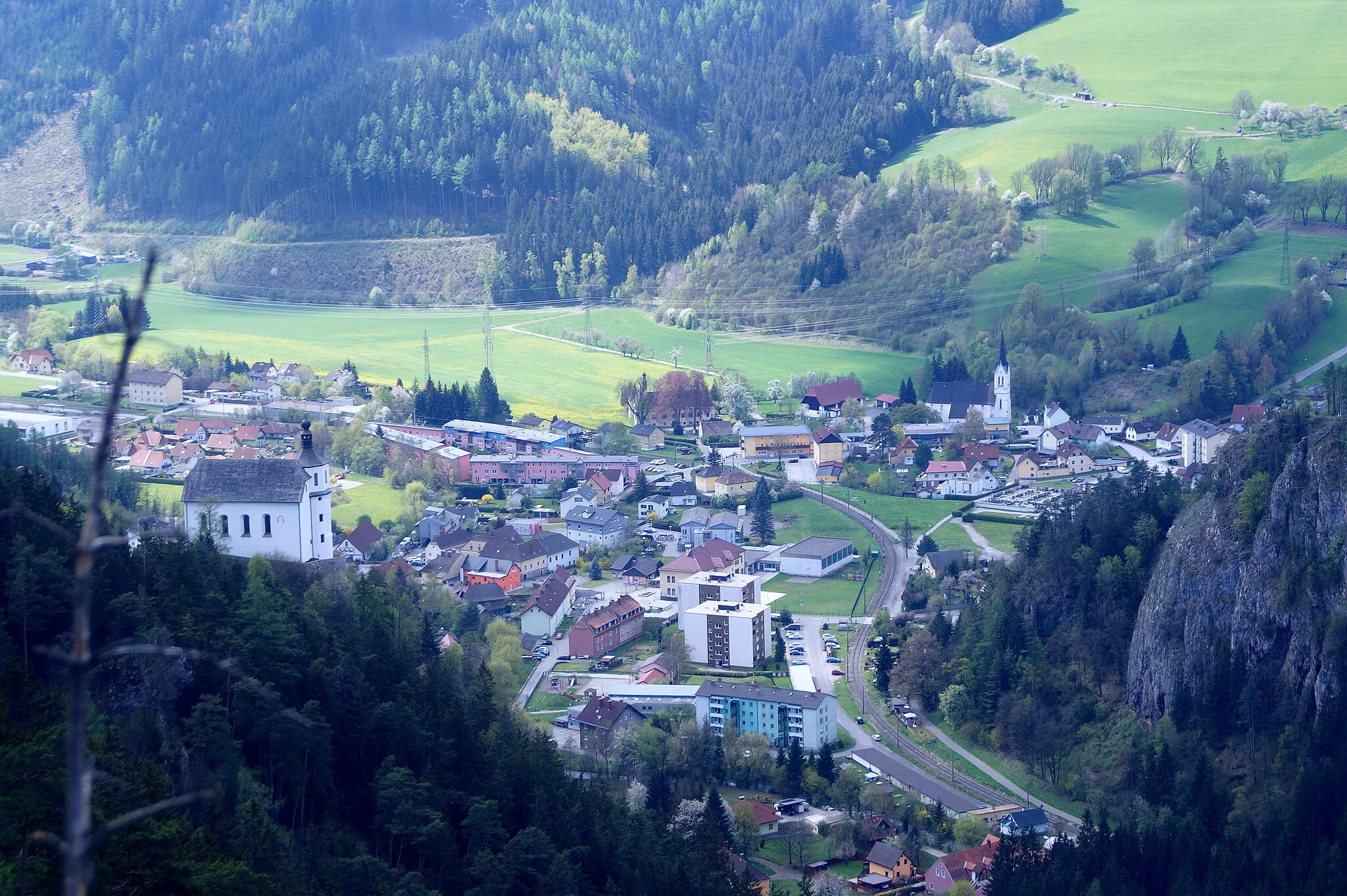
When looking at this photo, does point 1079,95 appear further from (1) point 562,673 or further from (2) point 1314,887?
(2) point 1314,887

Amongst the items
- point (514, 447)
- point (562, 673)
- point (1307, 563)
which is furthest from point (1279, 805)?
point (514, 447)

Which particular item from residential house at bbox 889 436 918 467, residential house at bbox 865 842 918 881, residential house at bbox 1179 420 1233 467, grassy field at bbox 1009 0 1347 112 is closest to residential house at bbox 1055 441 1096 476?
residential house at bbox 1179 420 1233 467

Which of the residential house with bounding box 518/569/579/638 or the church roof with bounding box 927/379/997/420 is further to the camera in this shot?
the church roof with bounding box 927/379/997/420

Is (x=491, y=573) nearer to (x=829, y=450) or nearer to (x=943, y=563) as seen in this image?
(x=943, y=563)

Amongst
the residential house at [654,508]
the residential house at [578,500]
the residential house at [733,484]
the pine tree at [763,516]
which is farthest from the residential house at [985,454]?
the residential house at [578,500]

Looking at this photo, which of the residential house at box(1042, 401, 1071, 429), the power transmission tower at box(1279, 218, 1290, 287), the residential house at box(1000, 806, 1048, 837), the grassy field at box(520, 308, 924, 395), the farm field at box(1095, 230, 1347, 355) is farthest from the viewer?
the grassy field at box(520, 308, 924, 395)

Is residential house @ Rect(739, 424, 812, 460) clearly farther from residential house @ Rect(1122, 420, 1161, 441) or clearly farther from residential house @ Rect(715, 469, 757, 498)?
residential house @ Rect(1122, 420, 1161, 441)
